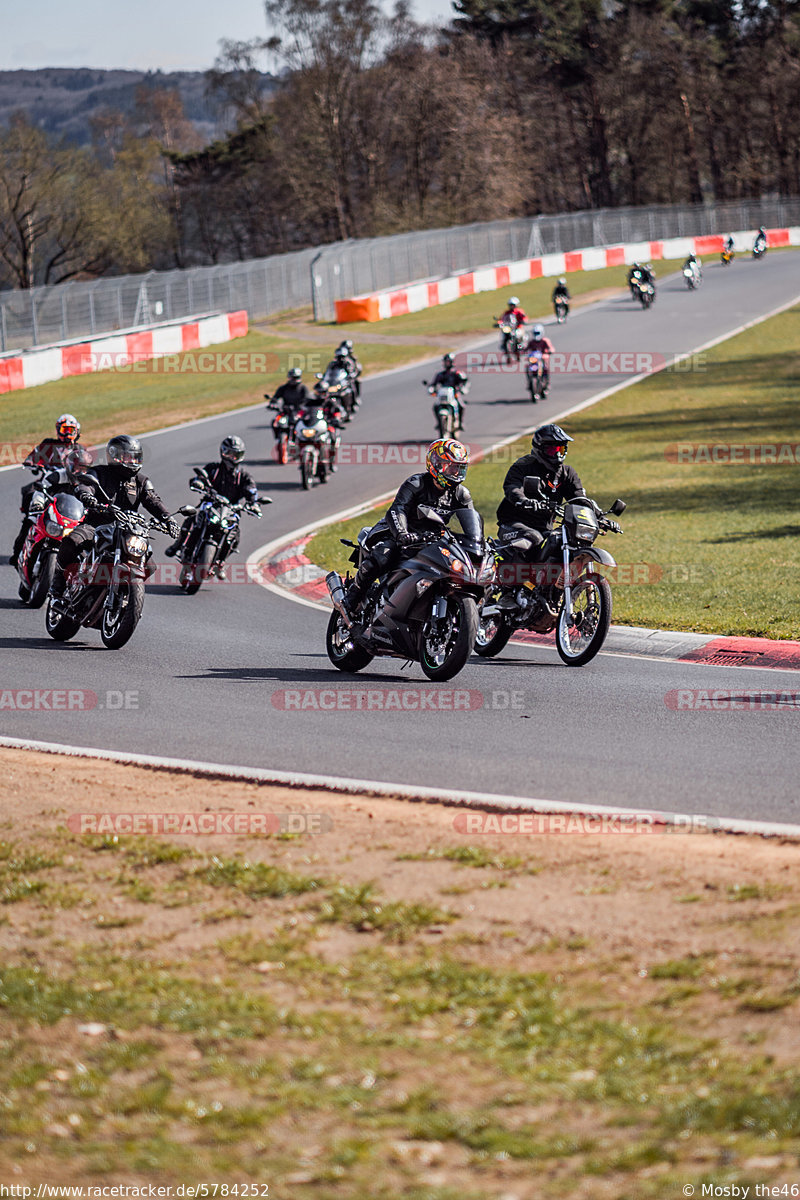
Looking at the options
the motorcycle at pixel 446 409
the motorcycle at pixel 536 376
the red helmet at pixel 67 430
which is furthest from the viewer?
the motorcycle at pixel 536 376

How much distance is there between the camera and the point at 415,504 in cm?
1111

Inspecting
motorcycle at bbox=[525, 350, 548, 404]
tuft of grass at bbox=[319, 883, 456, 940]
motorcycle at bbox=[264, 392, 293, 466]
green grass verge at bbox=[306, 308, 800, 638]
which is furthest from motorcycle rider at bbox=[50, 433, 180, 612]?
motorcycle at bbox=[525, 350, 548, 404]

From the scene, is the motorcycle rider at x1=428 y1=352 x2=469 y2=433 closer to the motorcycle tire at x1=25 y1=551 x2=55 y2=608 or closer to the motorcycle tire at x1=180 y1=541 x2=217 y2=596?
the motorcycle tire at x1=180 y1=541 x2=217 y2=596

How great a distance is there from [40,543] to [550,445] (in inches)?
229

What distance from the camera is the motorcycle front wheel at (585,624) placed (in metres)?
11.4

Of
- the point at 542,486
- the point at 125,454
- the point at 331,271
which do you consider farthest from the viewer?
the point at 331,271

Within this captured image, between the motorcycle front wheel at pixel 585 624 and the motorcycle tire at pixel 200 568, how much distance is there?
5665 mm

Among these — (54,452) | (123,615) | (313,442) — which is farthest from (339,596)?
(313,442)

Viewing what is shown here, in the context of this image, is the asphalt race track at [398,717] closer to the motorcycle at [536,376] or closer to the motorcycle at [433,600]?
the motorcycle at [433,600]

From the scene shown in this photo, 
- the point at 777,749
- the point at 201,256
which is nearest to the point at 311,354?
the point at 777,749

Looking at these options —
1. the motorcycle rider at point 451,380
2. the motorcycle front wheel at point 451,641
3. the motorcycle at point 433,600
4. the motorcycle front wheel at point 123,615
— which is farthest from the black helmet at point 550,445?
the motorcycle rider at point 451,380

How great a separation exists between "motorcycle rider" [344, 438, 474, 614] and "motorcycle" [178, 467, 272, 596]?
198 inches

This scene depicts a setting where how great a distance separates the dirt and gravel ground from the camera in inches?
165

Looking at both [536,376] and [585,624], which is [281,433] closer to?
[536,376]
